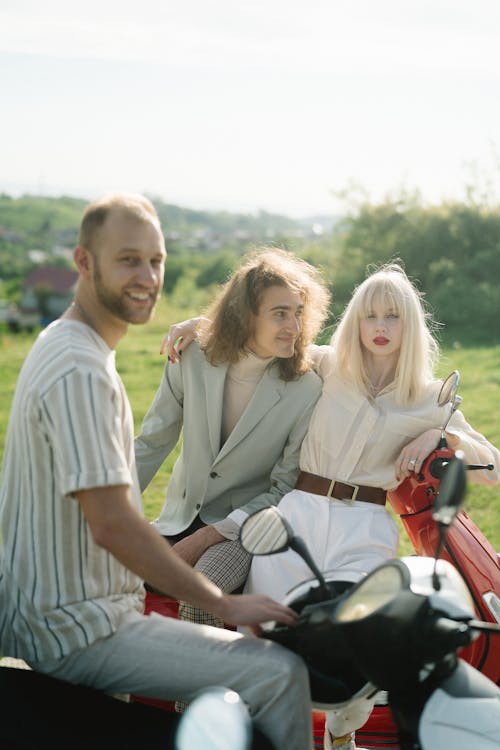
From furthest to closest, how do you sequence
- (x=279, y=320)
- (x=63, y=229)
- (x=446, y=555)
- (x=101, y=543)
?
(x=63, y=229) → (x=279, y=320) → (x=446, y=555) → (x=101, y=543)

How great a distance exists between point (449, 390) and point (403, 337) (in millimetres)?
313

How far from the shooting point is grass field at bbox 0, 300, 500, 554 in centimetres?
562

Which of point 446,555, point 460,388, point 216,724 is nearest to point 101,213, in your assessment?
point 216,724

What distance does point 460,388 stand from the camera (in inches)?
348

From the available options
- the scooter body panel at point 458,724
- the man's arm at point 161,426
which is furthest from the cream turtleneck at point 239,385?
the scooter body panel at point 458,724

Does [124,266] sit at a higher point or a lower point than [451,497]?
higher

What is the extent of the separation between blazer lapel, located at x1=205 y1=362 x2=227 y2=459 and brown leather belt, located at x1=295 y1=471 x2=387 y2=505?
35 cm

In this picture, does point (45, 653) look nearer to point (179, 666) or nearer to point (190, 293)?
point (179, 666)

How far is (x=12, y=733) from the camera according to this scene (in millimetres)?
1771

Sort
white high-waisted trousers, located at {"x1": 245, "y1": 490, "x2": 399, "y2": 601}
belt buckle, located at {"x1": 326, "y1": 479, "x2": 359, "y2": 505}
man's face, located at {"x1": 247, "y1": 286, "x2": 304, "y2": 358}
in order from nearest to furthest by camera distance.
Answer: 1. white high-waisted trousers, located at {"x1": 245, "y1": 490, "x2": 399, "y2": 601}
2. belt buckle, located at {"x1": 326, "y1": 479, "x2": 359, "y2": 505}
3. man's face, located at {"x1": 247, "y1": 286, "x2": 304, "y2": 358}

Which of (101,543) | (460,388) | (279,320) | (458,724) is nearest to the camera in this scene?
(458,724)

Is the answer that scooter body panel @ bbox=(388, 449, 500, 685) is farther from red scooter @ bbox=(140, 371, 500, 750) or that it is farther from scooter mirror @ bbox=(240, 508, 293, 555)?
scooter mirror @ bbox=(240, 508, 293, 555)

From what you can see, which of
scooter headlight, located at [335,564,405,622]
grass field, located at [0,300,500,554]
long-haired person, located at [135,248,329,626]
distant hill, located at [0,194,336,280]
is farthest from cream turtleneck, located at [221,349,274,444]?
distant hill, located at [0,194,336,280]

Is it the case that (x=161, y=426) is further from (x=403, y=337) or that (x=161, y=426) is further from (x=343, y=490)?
(x=403, y=337)
